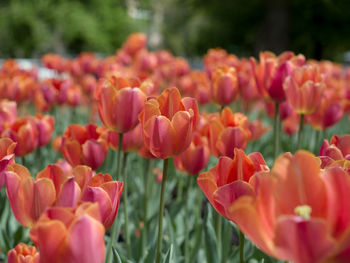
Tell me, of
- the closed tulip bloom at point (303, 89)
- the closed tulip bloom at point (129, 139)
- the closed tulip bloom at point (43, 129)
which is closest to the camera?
the closed tulip bloom at point (129, 139)

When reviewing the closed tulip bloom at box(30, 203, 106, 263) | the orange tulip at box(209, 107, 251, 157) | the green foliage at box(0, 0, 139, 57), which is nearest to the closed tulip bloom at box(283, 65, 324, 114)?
the orange tulip at box(209, 107, 251, 157)

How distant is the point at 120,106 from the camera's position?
1.16 metres

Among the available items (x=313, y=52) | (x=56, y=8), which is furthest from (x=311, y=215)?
(x=56, y=8)

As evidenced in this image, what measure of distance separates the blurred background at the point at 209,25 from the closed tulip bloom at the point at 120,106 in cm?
1313

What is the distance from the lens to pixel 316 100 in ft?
5.16

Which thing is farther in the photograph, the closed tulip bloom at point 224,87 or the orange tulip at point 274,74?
the closed tulip bloom at point 224,87

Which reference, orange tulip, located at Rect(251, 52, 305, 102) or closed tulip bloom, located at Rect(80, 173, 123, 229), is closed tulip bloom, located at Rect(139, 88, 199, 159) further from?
orange tulip, located at Rect(251, 52, 305, 102)

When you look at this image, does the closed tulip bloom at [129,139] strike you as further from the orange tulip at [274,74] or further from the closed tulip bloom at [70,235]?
the closed tulip bloom at [70,235]

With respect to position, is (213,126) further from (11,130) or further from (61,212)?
(61,212)

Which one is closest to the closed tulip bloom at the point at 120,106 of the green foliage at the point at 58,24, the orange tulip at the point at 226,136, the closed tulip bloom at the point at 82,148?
the closed tulip bloom at the point at 82,148

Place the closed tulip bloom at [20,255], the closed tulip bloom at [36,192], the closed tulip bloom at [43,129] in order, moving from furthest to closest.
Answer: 1. the closed tulip bloom at [43,129]
2. the closed tulip bloom at [20,255]
3. the closed tulip bloom at [36,192]

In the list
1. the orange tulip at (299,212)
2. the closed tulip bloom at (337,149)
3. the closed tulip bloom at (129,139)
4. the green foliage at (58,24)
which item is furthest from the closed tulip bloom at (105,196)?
the green foliage at (58,24)

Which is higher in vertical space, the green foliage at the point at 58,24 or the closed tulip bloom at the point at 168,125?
the closed tulip bloom at the point at 168,125

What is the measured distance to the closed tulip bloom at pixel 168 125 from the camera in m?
0.92
